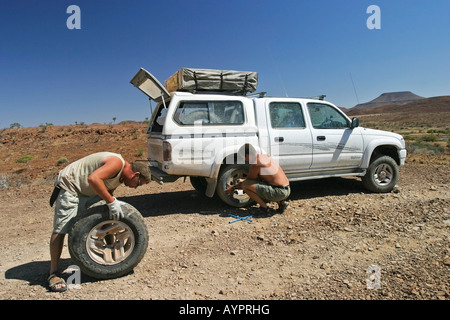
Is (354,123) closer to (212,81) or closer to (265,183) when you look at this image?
(265,183)

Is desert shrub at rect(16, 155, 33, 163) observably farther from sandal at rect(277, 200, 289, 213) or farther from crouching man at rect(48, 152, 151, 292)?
sandal at rect(277, 200, 289, 213)

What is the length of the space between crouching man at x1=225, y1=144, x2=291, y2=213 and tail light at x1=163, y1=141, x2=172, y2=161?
1332 mm

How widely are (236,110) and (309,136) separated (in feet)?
5.14

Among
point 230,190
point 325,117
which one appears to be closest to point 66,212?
point 230,190

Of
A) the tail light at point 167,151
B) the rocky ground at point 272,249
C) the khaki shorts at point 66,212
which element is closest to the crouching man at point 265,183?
the rocky ground at point 272,249

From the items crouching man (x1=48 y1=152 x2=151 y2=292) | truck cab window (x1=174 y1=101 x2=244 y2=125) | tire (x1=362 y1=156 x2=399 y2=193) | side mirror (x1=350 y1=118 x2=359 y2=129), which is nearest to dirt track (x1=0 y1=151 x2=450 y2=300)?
tire (x1=362 y1=156 x2=399 y2=193)

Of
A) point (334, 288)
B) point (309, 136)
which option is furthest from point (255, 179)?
point (334, 288)

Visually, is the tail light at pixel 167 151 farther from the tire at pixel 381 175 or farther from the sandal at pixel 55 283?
the tire at pixel 381 175

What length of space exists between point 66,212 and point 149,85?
9.88 feet

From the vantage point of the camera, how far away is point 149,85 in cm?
562

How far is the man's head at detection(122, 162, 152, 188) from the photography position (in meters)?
3.46

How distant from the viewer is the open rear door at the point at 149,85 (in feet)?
17.6
